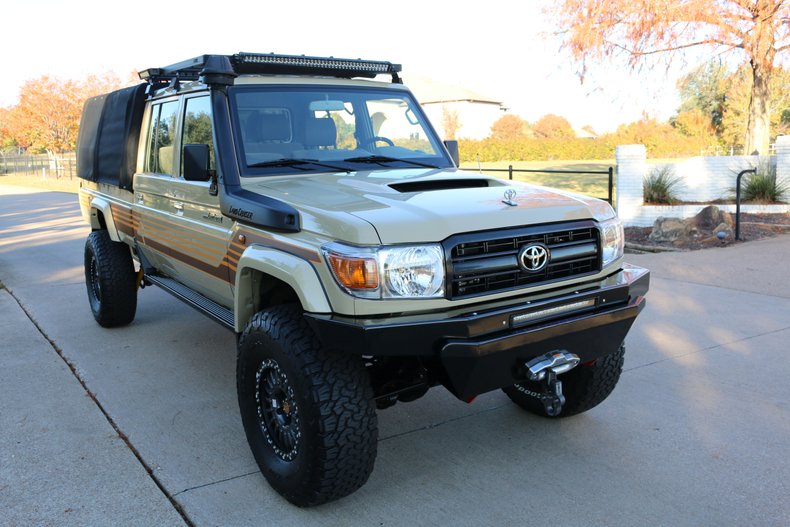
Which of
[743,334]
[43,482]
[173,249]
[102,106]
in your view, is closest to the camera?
[43,482]

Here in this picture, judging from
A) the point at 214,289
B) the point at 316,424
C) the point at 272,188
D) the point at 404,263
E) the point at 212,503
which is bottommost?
the point at 212,503

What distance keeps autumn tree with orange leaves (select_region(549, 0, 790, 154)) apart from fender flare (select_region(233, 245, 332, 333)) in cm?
1477

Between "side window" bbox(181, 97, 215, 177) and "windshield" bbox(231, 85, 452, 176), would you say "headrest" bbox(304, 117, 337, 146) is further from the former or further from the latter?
"side window" bbox(181, 97, 215, 177)

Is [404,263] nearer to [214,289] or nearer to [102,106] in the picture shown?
[214,289]

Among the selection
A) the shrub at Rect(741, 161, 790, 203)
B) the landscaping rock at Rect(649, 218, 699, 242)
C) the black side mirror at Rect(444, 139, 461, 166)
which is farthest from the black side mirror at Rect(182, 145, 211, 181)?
the shrub at Rect(741, 161, 790, 203)

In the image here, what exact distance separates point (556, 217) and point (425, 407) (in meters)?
1.79

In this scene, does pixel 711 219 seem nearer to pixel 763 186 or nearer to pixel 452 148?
pixel 763 186

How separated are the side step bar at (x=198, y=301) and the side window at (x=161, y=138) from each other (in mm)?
875

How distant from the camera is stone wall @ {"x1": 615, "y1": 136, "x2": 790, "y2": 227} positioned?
1250cm

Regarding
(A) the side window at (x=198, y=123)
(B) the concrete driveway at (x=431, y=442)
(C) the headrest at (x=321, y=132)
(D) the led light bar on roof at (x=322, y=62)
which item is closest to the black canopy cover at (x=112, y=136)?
(A) the side window at (x=198, y=123)

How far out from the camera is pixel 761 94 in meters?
16.0

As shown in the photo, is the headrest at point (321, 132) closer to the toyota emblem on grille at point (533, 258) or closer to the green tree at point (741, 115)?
the toyota emblem on grille at point (533, 258)

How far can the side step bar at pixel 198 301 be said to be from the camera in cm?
428

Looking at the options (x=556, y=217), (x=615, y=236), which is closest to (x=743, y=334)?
(x=615, y=236)
